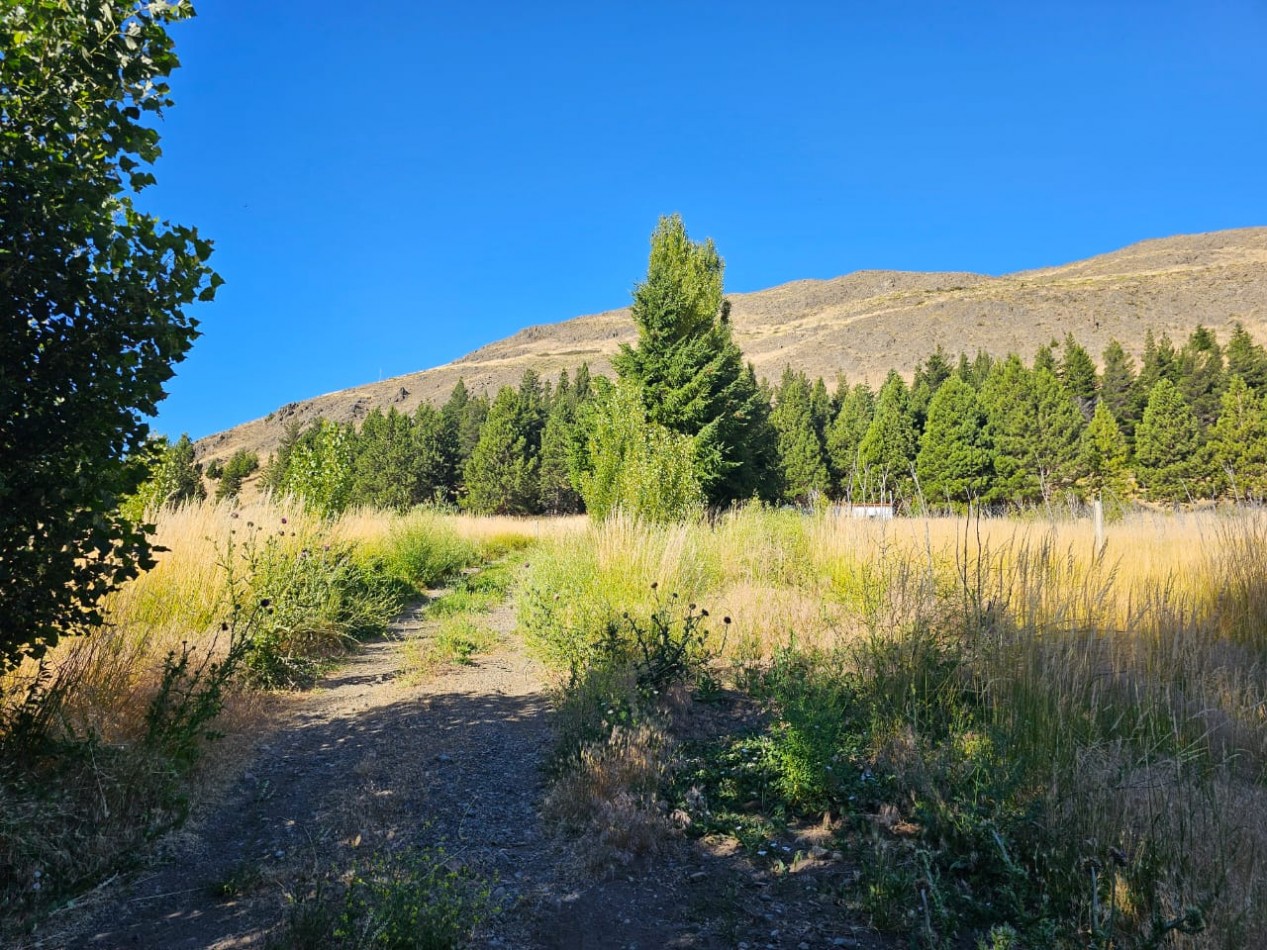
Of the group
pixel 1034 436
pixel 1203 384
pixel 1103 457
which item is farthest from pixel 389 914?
pixel 1203 384

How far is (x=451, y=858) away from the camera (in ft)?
9.11

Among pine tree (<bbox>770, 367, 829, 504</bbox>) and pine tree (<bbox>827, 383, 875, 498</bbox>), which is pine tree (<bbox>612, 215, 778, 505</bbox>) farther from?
pine tree (<bbox>827, 383, 875, 498</bbox>)

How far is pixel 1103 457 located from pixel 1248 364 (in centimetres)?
910

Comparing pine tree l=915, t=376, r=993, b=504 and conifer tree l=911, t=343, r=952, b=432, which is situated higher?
conifer tree l=911, t=343, r=952, b=432

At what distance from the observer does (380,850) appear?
9.21 feet

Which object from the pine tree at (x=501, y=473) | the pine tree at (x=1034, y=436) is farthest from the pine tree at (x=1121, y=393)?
the pine tree at (x=501, y=473)

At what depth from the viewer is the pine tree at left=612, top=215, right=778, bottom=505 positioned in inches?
696

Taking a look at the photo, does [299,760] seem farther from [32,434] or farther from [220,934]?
[32,434]

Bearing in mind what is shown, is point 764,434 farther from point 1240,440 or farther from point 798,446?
point 1240,440

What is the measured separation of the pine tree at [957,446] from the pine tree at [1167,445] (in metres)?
6.54

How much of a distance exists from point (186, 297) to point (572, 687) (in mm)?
3287

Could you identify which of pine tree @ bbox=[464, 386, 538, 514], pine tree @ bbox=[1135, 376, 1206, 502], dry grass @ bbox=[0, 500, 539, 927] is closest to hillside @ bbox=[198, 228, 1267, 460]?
pine tree @ bbox=[464, 386, 538, 514]

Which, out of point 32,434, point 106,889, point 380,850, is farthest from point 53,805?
point 32,434

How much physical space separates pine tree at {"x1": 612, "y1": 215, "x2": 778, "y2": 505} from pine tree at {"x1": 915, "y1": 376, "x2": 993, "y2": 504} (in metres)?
19.3
